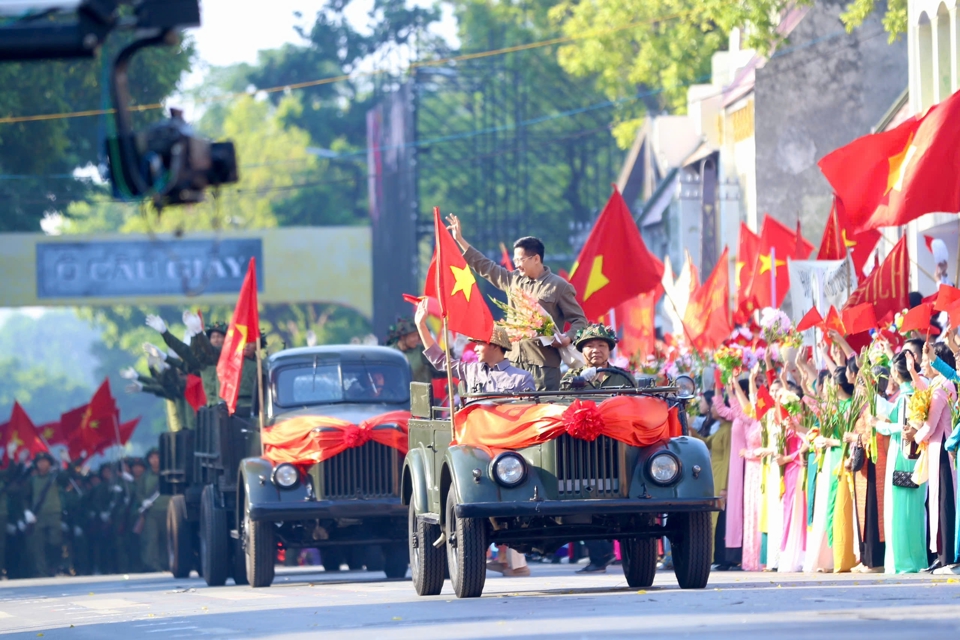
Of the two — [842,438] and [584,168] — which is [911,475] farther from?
[584,168]

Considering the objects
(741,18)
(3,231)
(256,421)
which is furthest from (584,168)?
(256,421)

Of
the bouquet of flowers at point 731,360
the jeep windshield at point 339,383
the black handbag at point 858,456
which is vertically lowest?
the black handbag at point 858,456

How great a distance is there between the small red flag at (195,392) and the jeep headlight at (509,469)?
1069 cm

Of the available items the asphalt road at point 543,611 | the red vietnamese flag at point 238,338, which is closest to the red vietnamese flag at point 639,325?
the red vietnamese flag at point 238,338

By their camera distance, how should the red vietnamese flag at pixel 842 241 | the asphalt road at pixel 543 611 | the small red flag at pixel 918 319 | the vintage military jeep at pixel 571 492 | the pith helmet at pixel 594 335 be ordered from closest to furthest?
the asphalt road at pixel 543 611 < the vintage military jeep at pixel 571 492 < the pith helmet at pixel 594 335 < the small red flag at pixel 918 319 < the red vietnamese flag at pixel 842 241

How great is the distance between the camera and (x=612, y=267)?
21469 millimetres

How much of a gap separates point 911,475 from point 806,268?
4977mm

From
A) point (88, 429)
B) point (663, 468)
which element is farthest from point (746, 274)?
point (88, 429)

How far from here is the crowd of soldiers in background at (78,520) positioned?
3016cm

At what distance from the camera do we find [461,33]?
65.0m

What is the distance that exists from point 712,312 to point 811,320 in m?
5.03

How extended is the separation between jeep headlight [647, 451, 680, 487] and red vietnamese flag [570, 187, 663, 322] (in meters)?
8.04

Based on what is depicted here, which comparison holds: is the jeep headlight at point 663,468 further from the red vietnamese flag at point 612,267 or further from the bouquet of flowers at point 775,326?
the red vietnamese flag at point 612,267

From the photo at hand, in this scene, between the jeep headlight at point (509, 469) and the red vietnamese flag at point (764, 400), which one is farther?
the red vietnamese flag at point (764, 400)
